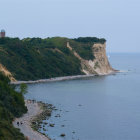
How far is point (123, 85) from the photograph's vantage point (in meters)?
99.4

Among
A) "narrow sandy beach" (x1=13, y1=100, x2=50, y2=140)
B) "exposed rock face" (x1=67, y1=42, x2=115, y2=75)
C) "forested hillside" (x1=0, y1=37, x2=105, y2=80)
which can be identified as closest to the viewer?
"narrow sandy beach" (x1=13, y1=100, x2=50, y2=140)

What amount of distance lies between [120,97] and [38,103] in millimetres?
18649

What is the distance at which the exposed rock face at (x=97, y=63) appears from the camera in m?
128

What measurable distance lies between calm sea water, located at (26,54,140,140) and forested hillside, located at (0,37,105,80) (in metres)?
10.0

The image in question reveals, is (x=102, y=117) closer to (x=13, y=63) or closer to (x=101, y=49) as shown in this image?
(x=13, y=63)

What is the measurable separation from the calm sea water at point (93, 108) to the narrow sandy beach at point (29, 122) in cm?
199

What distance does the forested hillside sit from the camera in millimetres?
103981

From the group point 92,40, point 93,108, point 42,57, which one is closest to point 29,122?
point 93,108

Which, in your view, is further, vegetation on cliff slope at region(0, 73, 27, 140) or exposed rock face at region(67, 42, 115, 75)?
exposed rock face at region(67, 42, 115, 75)

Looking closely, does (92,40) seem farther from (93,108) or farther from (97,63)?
(93,108)

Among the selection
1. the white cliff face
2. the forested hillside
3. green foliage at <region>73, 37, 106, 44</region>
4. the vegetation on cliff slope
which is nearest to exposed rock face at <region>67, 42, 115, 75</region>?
the white cliff face

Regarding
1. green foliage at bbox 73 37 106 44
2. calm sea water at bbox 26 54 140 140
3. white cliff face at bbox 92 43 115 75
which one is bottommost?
calm sea water at bbox 26 54 140 140

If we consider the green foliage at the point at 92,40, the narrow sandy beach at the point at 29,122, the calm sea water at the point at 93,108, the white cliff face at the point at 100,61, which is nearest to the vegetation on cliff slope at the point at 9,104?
the narrow sandy beach at the point at 29,122

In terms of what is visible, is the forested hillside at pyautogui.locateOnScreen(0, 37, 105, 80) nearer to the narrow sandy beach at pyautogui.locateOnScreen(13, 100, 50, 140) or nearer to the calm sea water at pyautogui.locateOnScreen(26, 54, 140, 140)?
the calm sea water at pyautogui.locateOnScreen(26, 54, 140, 140)
